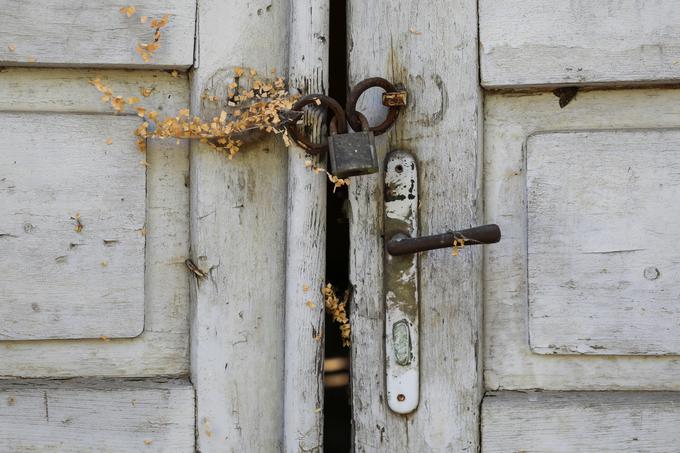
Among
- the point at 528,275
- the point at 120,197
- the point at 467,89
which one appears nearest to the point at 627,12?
the point at 467,89

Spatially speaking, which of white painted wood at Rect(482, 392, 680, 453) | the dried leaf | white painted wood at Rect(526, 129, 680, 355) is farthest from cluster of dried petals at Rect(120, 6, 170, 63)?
white painted wood at Rect(482, 392, 680, 453)

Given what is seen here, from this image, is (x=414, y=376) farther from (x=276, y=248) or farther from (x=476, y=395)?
(x=276, y=248)

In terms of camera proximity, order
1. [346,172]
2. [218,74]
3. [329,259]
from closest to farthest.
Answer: [346,172] → [218,74] → [329,259]

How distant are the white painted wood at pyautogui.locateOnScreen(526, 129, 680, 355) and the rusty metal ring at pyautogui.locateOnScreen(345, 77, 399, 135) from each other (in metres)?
0.20

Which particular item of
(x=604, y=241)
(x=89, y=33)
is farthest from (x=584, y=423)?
(x=89, y=33)

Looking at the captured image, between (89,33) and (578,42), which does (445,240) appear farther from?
(89,33)

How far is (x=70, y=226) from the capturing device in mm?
1072

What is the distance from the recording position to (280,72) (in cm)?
108

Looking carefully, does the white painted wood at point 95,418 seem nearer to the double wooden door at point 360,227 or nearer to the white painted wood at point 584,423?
the double wooden door at point 360,227

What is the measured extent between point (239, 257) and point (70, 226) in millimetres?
232

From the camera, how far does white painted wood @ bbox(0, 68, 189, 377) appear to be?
1.08 metres

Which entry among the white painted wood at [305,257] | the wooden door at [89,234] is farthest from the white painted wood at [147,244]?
the white painted wood at [305,257]

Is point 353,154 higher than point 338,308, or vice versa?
point 353,154

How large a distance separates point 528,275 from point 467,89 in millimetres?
265
